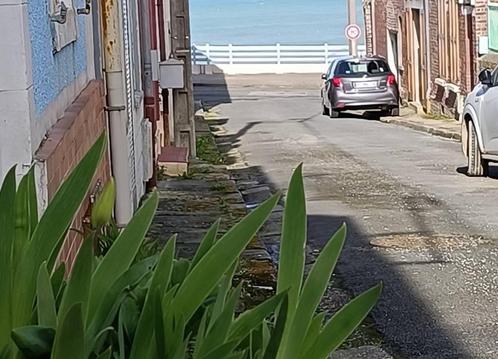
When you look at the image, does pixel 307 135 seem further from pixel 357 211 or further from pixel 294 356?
pixel 294 356

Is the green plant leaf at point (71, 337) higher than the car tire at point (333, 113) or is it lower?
higher

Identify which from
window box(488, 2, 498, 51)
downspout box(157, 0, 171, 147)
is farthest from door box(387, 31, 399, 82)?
downspout box(157, 0, 171, 147)

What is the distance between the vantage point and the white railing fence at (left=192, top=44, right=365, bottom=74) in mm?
49906

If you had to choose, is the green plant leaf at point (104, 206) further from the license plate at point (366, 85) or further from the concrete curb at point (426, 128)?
the license plate at point (366, 85)

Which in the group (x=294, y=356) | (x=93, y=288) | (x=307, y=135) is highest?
(x=93, y=288)

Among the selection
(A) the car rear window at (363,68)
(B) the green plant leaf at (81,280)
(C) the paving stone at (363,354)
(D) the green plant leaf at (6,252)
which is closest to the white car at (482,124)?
(C) the paving stone at (363,354)

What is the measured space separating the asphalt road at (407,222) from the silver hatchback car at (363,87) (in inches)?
134

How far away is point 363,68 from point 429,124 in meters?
3.61

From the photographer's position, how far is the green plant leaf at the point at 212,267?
2732 mm

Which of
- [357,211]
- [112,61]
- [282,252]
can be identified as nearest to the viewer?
[282,252]

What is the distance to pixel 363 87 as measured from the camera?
2858 cm

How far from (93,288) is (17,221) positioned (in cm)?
32

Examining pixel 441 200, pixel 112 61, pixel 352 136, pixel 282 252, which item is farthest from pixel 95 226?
pixel 352 136

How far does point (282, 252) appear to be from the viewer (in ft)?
9.46
